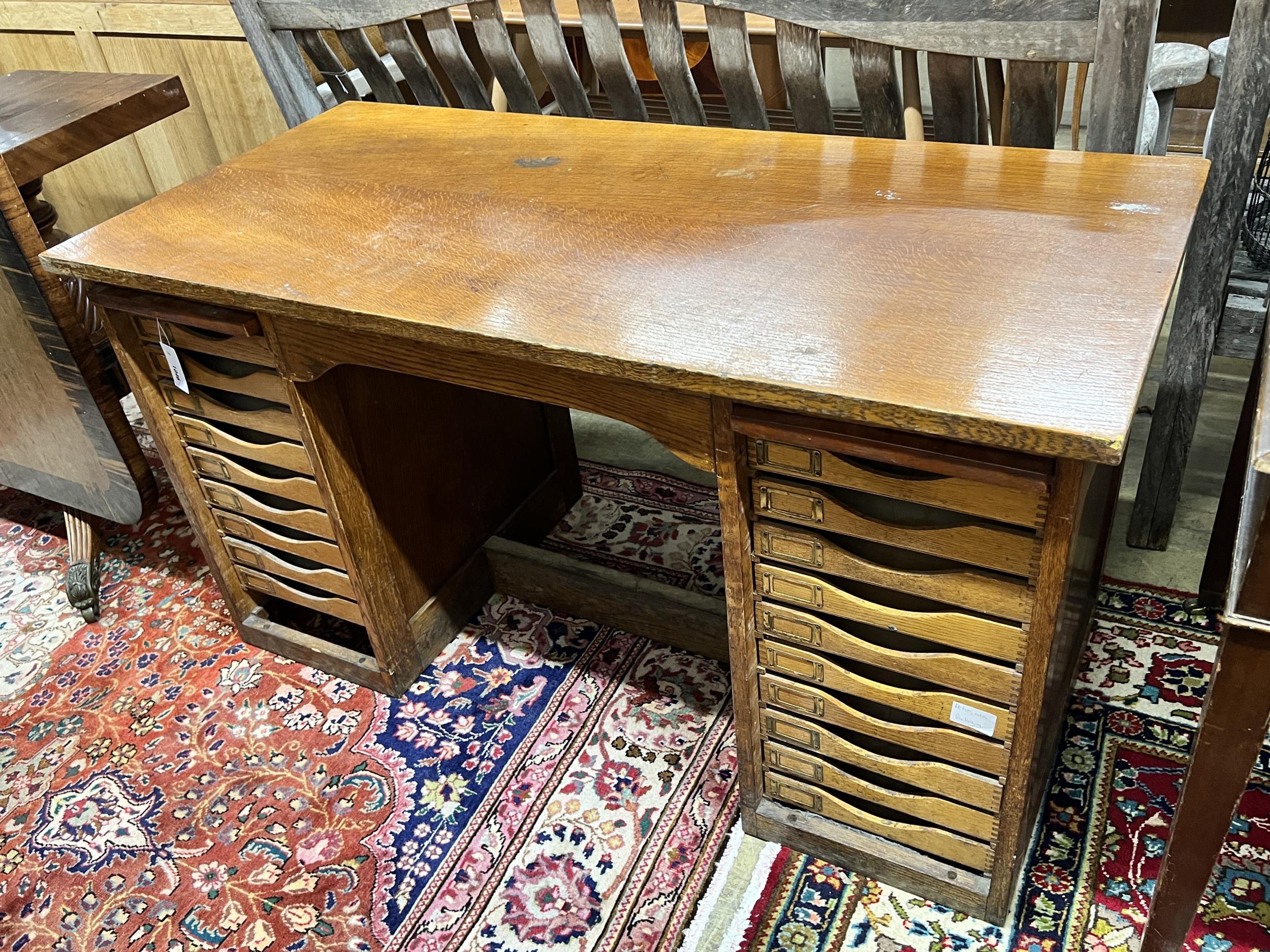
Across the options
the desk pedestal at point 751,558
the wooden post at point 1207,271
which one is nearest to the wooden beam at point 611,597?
the desk pedestal at point 751,558

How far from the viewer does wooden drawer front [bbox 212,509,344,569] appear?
69.7 inches

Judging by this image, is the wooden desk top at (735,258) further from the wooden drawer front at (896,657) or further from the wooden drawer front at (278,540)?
the wooden drawer front at (278,540)

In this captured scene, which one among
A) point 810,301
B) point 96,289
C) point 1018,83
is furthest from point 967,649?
point 96,289

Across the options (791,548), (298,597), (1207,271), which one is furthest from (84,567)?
(1207,271)

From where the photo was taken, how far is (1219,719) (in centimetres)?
108

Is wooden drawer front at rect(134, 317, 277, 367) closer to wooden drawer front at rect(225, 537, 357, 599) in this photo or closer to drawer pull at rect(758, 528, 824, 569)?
wooden drawer front at rect(225, 537, 357, 599)

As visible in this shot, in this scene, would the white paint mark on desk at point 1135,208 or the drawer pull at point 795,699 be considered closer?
the white paint mark on desk at point 1135,208

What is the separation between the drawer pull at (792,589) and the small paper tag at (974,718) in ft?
0.67

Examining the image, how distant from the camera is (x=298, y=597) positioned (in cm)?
191

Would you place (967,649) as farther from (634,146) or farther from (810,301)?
(634,146)

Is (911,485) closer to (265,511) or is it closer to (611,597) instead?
(611,597)

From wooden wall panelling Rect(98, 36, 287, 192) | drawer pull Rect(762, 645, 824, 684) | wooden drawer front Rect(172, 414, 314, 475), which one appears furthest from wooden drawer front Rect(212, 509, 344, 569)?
wooden wall panelling Rect(98, 36, 287, 192)

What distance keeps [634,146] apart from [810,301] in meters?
0.58

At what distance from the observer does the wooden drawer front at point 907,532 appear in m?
1.09
